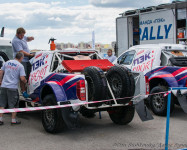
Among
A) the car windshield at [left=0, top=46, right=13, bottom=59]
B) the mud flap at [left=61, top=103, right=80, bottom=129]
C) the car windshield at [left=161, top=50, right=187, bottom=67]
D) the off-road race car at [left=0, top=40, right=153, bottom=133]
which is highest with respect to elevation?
the car windshield at [left=0, top=46, right=13, bottom=59]

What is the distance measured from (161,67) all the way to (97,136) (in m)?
3.38

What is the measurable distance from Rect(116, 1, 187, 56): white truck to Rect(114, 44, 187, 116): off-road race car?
13.5 feet

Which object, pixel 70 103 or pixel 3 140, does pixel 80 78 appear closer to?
pixel 70 103

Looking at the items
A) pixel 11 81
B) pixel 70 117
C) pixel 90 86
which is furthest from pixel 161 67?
pixel 11 81

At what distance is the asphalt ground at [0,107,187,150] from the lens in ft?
18.0

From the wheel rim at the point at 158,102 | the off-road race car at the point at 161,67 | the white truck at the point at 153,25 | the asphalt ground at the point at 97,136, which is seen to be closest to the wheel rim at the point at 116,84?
the asphalt ground at the point at 97,136

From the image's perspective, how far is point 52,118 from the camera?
6246 mm

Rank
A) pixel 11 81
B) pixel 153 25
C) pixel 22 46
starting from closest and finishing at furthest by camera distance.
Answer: pixel 11 81, pixel 22 46, pixel 153 25

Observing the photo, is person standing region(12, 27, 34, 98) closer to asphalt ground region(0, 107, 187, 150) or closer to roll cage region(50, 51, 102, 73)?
roll cage region(50, 51, 102, 73)

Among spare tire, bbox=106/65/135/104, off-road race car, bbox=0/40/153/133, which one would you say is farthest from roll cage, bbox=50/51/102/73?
spare tire, bbox=106/65/135/104

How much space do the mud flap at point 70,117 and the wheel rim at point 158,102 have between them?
3.20 meters

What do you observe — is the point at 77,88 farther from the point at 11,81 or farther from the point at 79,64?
the point at 11,81

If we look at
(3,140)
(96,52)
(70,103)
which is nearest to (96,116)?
(96,52)

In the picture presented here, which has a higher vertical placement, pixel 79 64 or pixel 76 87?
pixel 79 64
